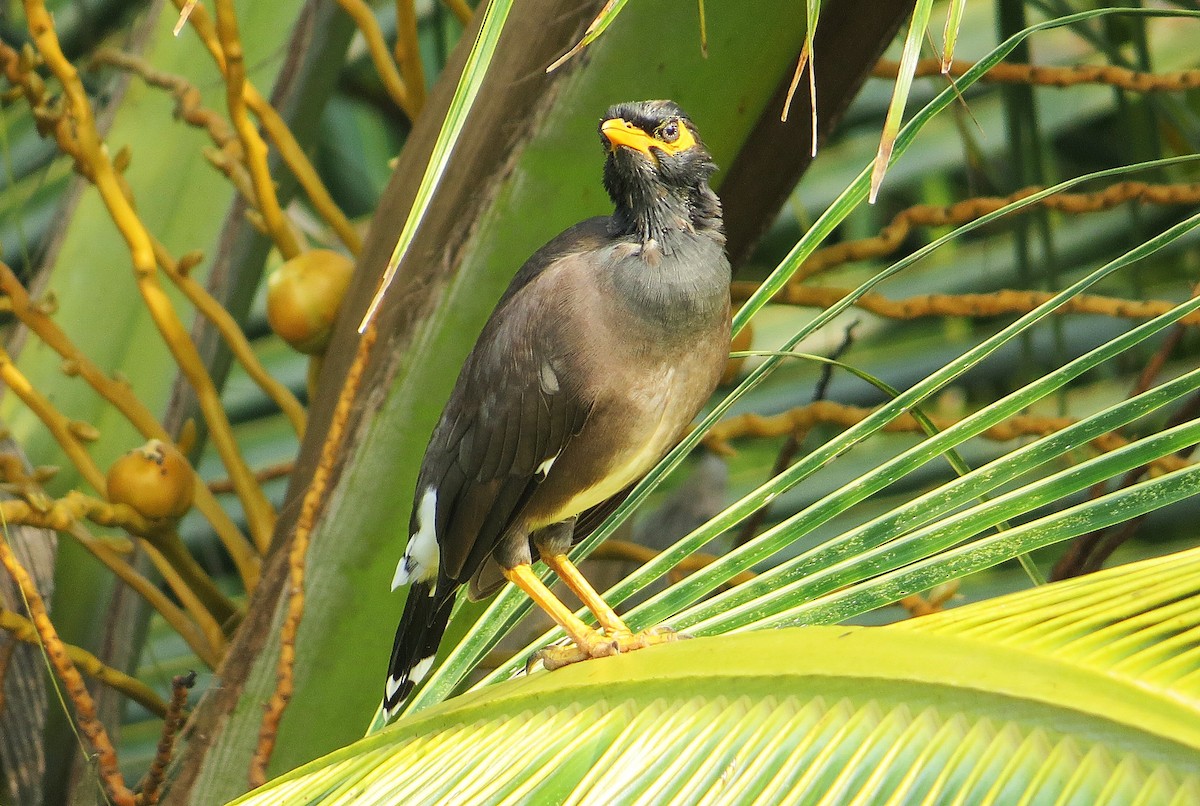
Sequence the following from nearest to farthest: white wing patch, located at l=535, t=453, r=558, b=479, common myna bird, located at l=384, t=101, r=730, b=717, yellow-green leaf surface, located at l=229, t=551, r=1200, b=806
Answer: yellow-green leaf surface, located at l=229, t=551, r=1200, b=806
common myna bird, located at l=384, t=101, r=730, b=717
white wing patch, located at l=535, t=453, r=558, b=479

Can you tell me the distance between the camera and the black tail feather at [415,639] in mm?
1445

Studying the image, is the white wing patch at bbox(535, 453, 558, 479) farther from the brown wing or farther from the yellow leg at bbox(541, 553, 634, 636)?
the yellow leg at bbox(541, 553, 634, 636)

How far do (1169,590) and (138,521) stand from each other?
3.83 ft

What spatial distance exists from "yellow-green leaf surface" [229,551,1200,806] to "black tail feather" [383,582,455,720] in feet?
2.06

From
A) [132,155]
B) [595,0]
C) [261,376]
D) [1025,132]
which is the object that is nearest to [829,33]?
[595,0]

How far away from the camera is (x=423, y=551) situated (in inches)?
61.7

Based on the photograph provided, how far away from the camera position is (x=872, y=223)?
2.65m

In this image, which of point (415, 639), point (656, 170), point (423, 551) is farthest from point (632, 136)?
point (415, 639)

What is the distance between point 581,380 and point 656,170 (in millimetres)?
278

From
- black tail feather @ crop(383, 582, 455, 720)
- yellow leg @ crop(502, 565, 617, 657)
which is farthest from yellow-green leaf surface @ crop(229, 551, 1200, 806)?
yellow leg @ crop(502, 565, 617, 657)

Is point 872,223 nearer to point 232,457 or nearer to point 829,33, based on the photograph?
point 829,33

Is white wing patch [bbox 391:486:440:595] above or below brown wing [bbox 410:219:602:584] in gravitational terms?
below

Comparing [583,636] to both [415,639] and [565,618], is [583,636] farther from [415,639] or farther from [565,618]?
[415,639]

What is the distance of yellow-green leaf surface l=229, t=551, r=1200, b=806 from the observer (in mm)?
589
